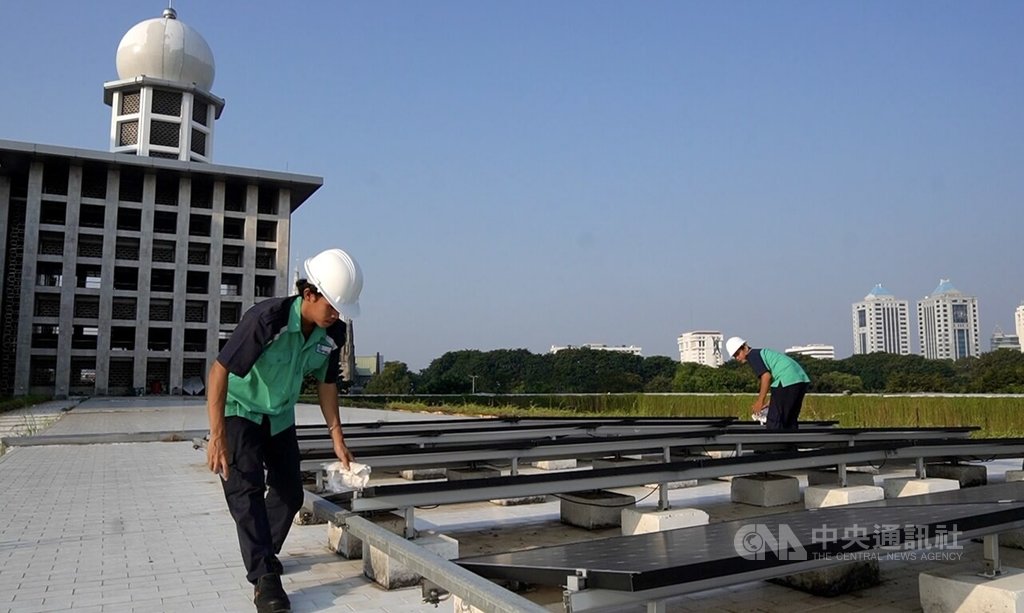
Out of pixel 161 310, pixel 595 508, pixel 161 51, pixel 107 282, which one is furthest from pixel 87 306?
pixel 595 508

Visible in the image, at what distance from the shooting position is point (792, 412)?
7883 mm

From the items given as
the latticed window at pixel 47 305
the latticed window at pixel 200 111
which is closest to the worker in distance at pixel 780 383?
the latticed window at pixel 47 305

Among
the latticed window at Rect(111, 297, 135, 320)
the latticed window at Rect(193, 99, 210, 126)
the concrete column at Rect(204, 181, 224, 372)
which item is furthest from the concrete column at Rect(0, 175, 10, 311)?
the latticed window at Rect(193, 99, 210, 126)

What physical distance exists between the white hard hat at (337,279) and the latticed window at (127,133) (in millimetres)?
56185

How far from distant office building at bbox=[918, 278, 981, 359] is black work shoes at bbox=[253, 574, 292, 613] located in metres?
147

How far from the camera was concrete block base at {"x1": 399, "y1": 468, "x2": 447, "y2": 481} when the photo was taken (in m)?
7.90

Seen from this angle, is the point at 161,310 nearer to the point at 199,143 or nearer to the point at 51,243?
the point at 51,243

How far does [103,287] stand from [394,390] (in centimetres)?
2012

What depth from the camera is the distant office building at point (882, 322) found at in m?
145

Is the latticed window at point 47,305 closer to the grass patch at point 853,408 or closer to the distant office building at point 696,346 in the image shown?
the grass patch at point 853,408

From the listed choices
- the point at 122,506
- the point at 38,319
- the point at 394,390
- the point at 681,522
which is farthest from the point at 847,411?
the point at 38,319

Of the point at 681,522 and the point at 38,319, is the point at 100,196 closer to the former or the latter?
the point at 38,319

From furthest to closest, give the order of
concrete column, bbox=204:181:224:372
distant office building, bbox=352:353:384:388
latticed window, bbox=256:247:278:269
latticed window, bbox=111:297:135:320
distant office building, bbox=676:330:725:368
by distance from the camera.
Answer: distant office building, bbox=676:330:725:368 → distant office building, bbox=352:353:384:388 → latticed window, bbox=256:247:278:269 → concrete column, bbox=204:181:224:372 → latticed window, bbox=111:297:135:320

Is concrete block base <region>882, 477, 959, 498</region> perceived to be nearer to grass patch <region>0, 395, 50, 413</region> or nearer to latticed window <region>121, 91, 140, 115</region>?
grass patch <region>0, 395, 50, 413</region>
